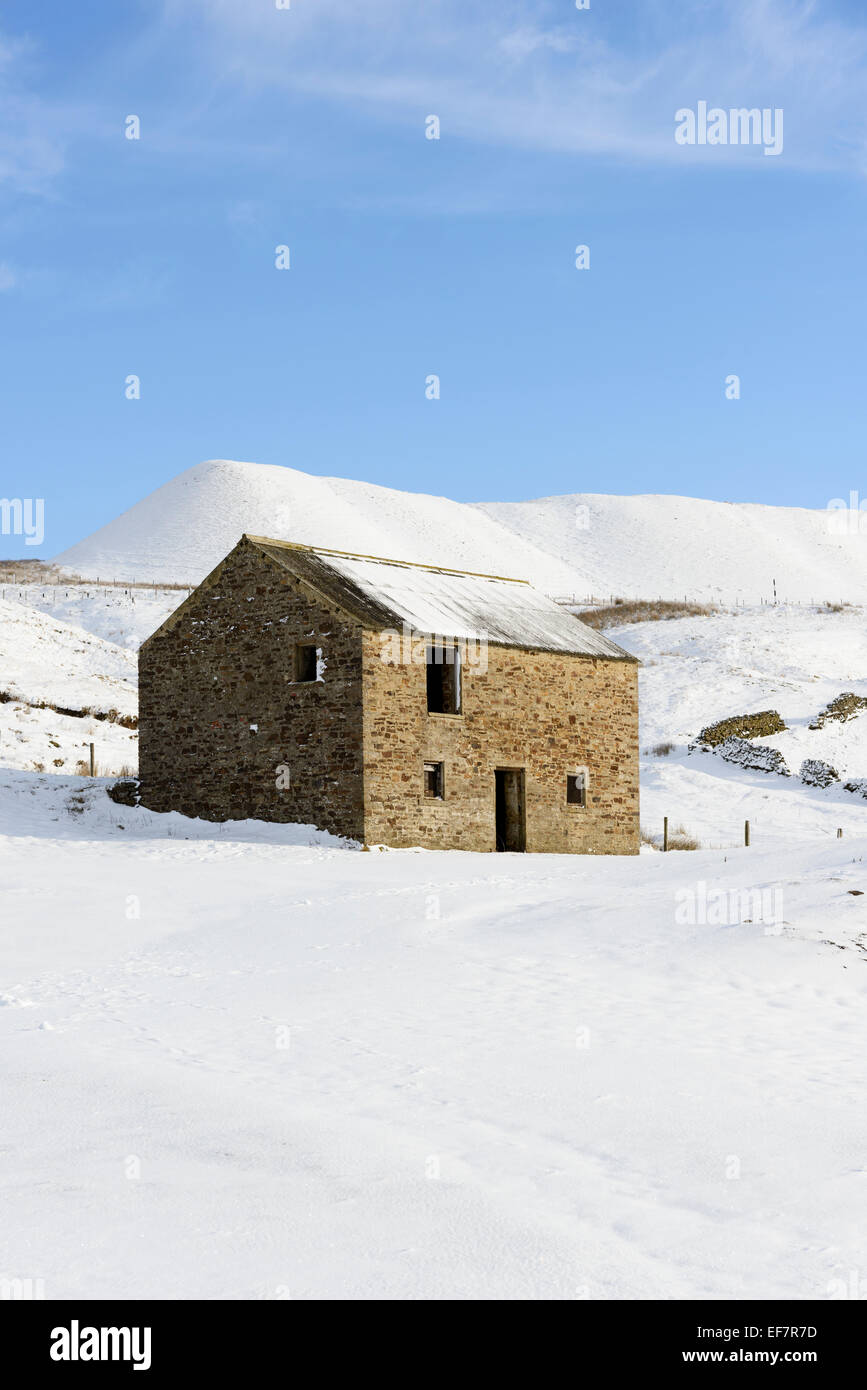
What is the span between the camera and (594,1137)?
28.3 feet

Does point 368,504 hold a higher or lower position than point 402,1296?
higher

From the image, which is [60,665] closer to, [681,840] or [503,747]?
[681,840]

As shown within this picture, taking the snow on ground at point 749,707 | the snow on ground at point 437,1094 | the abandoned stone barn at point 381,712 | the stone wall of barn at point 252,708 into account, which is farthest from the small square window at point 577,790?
the snow on ground at point 437,1094

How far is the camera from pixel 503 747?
29.1 meters

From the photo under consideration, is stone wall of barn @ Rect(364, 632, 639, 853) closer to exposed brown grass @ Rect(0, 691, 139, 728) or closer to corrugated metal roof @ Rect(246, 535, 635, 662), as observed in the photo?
corrugated metal roof @ Rect(246, 535, 635, 662)

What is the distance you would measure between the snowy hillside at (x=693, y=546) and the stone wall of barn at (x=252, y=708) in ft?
283

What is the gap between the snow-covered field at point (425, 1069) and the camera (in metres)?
6.52

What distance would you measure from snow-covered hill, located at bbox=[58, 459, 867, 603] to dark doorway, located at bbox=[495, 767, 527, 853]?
69295 mm

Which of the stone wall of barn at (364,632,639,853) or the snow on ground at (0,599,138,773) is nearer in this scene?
the stone wall of barn at (364,632,639,853)

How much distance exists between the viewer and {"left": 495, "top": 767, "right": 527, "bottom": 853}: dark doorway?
2944 cm

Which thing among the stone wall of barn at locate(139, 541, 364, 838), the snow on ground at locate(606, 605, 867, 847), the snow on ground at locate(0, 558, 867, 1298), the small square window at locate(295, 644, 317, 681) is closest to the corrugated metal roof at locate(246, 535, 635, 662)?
the stone wall of barn at locate(139, 541, 364, 838)
